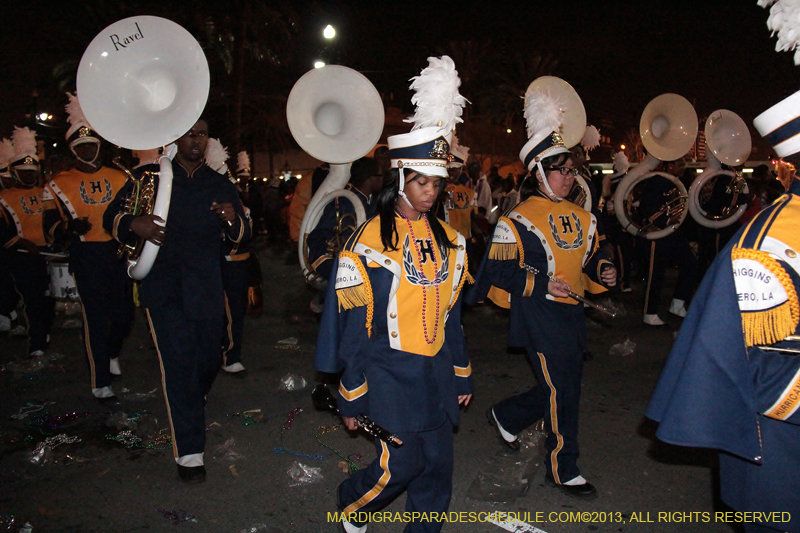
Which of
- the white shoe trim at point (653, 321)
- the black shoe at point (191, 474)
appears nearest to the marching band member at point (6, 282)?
the black shoe at point (191, 474)

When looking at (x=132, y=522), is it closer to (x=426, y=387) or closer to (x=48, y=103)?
(x=426, y=387)

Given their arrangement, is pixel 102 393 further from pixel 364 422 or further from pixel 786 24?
pixel 786 24

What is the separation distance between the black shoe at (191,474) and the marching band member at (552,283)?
2.19m

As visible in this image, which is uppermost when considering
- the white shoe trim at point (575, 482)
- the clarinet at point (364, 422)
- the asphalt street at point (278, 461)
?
the clarinet at point (364, 422)

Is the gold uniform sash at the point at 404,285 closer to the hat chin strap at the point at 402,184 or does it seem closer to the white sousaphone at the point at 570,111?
the hat chin strap at the point at 402,184

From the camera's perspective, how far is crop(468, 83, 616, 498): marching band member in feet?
12.9

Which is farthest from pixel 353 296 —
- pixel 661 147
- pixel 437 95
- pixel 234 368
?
pixel 661 147

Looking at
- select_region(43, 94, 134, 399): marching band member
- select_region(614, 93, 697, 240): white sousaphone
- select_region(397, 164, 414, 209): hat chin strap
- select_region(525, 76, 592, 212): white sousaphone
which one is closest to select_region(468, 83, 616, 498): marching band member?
select_region(397, 164, 414, 209): hat chin strap

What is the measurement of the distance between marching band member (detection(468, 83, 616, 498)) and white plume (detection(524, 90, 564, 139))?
0.78 feet

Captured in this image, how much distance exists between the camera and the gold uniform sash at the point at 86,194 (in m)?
5.90

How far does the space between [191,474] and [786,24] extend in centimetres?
409

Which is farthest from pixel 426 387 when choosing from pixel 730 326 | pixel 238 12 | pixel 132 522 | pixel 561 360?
pixel 238 12

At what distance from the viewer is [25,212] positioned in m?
7.86

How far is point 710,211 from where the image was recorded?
9.05 metres
